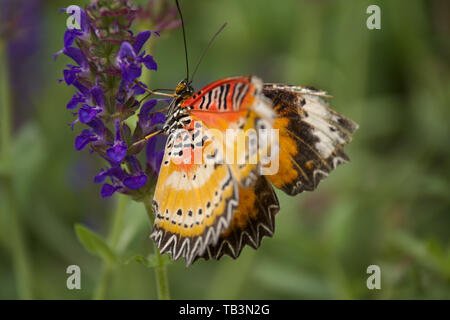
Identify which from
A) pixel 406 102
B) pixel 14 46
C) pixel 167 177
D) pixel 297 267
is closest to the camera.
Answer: pixel 167 177

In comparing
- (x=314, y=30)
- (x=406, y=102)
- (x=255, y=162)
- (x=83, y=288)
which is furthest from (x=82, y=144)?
(x=406, y=102)

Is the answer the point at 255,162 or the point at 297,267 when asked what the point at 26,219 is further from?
the point at 255,162

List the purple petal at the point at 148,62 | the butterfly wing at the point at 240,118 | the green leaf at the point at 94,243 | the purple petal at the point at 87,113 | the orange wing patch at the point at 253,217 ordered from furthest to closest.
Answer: the green leaf at the point at 94,243, the orange wing patch at the point at 253,217, the purple petal at the point at 148,62, the purple petal at the point at 87,113, the butterfly wing at the point at 240,118

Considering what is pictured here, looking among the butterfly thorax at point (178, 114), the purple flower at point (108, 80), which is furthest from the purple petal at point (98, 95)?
the butterfly thorax at point (178, 114)

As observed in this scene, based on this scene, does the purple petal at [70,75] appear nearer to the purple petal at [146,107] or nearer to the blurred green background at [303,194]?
the purple petal at [146,107]

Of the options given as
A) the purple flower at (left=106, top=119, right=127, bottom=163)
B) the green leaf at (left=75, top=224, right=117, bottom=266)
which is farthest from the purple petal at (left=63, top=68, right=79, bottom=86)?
the green leaf at (left=75, top=224, right=117, bottom=266)

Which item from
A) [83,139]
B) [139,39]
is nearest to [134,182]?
[83,139]
